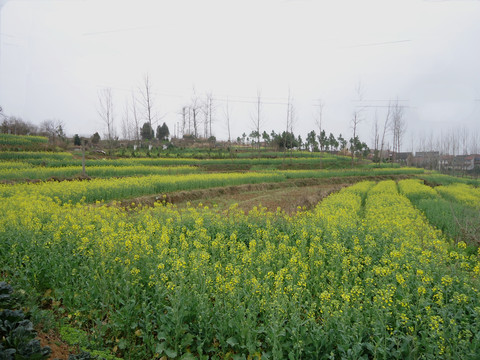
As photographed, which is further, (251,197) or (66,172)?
(66,172)

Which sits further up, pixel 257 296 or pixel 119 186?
pixel 119 186

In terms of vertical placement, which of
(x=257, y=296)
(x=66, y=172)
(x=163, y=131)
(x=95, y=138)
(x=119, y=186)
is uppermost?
(x=163, y=131)

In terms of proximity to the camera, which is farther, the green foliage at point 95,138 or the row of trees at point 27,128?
the green foliage at point 95,138

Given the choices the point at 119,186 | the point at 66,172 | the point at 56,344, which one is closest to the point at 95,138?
the point at 66,172

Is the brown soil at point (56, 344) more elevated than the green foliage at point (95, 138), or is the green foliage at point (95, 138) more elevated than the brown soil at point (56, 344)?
the green foliage at point (95, 138)

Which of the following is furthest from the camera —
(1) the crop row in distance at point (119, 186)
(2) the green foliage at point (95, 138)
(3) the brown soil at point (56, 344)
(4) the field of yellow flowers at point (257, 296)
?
(2) the green foliage at point (95, 138)

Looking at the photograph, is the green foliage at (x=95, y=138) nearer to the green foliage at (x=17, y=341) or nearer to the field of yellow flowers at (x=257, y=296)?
the field of yellow flowers at (x=257, y=296)

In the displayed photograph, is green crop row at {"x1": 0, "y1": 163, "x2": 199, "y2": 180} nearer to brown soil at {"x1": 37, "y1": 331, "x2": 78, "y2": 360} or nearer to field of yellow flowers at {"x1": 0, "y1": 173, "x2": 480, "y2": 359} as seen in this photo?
field of yellow flowers at {"x1": 0, "y1": 173, "x2": 480, "y2": 359}

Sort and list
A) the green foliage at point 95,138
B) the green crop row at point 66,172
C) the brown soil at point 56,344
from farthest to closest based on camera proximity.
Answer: the green foliage at point 95,138
the green crop row at point 66,172
the brown soil at point 56,344

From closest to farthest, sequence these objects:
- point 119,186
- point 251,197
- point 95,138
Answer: point 119,186, point 251,197, point 95,138

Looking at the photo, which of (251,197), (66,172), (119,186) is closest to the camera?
(119,186)

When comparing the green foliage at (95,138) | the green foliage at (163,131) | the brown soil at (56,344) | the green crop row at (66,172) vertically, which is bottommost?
the brown soil at (56,344)

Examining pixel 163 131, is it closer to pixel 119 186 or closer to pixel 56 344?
pixel 119 186

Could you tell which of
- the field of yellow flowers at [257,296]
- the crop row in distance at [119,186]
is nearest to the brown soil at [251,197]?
the crop row in distance at [119,186]
